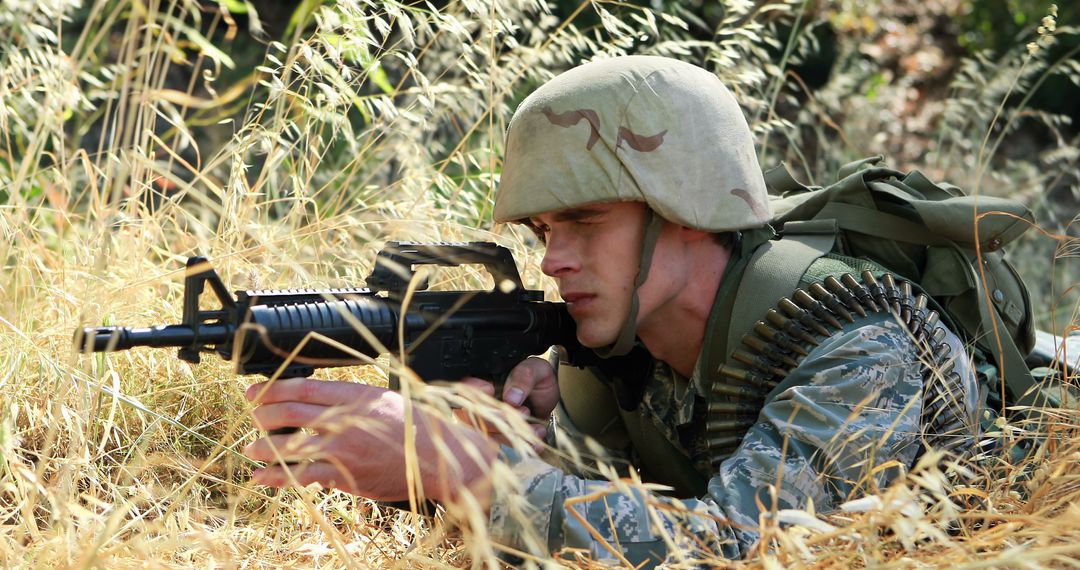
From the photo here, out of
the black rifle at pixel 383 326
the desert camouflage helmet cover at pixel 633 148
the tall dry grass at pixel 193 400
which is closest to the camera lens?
the tall dry grass at pixel 193 400

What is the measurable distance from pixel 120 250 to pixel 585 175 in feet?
5.84

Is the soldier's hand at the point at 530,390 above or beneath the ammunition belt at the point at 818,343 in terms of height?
beneath

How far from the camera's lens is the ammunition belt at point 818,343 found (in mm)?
2496

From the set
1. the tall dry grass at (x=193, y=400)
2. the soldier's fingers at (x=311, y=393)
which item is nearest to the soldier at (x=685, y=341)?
the soldier's fingers at (x=311, y=393)

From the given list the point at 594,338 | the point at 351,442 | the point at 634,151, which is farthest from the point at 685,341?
the point at 351,442

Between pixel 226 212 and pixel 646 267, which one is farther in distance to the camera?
pixel 226 212

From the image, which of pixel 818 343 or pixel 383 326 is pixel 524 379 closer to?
pixel 383 326

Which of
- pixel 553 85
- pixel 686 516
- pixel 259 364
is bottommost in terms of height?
pixel 686 516

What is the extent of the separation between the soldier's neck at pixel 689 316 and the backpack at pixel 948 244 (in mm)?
226

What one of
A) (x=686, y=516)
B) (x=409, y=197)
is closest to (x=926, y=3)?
(x=409, y=197)

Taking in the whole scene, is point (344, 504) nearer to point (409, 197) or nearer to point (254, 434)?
point (254, 434)

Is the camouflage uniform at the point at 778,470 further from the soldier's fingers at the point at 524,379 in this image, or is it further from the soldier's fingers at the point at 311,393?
the soldier's fingers at the point at 524,379

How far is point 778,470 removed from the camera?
2.01 meters

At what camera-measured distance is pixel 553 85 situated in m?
2.71
